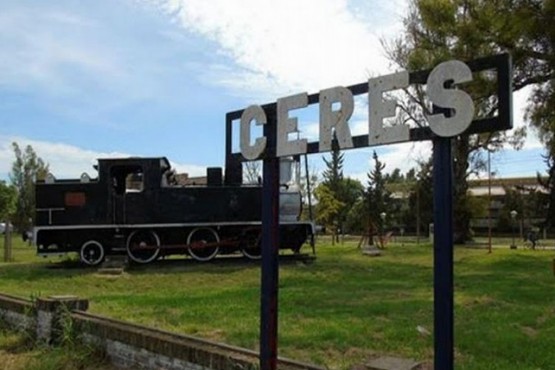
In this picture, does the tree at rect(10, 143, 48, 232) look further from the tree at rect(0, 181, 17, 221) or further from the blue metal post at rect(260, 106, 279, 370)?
the blue metal post at rect(260, 106, 279, 370)

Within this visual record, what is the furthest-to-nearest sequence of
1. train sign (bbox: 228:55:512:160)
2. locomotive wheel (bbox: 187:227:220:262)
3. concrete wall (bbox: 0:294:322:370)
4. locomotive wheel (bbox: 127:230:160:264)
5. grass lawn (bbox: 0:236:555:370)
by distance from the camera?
locomotive wheel (bbox: 187:227:220:262), locomotive wheel (bbox: 127:230:160:264), grass lawn (bbox: 0:236:555:370), concrete wall (bbox: 0:294:322:370), train sign (bbox: 228:55:512:160)

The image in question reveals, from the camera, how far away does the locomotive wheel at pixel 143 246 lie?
16047 millimetres

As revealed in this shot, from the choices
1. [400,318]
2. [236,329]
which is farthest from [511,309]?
[236,329]

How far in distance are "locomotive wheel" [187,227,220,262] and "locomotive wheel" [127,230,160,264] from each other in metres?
0.82

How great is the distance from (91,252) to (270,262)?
38.8 feet

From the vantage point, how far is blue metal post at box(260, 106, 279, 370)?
510 cm

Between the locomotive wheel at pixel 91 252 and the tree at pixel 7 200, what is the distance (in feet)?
114

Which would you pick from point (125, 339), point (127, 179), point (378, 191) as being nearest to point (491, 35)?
point (127, 179)

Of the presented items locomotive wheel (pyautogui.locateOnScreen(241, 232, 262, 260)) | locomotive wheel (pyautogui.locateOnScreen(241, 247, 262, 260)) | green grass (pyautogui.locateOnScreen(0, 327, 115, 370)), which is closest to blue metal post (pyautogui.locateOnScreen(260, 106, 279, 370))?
green grass (pyautogui.locateOnScreen(0, 327, 115, 370))

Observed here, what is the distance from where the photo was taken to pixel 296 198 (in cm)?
1716

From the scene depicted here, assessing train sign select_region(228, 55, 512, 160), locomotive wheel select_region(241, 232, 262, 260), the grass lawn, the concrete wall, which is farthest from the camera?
locomotive wheel select_region(241, 232, 262, 260)

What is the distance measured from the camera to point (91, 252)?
1608 cm

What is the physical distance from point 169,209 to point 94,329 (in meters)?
8.69

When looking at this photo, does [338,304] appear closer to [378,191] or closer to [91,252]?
[91,252]
